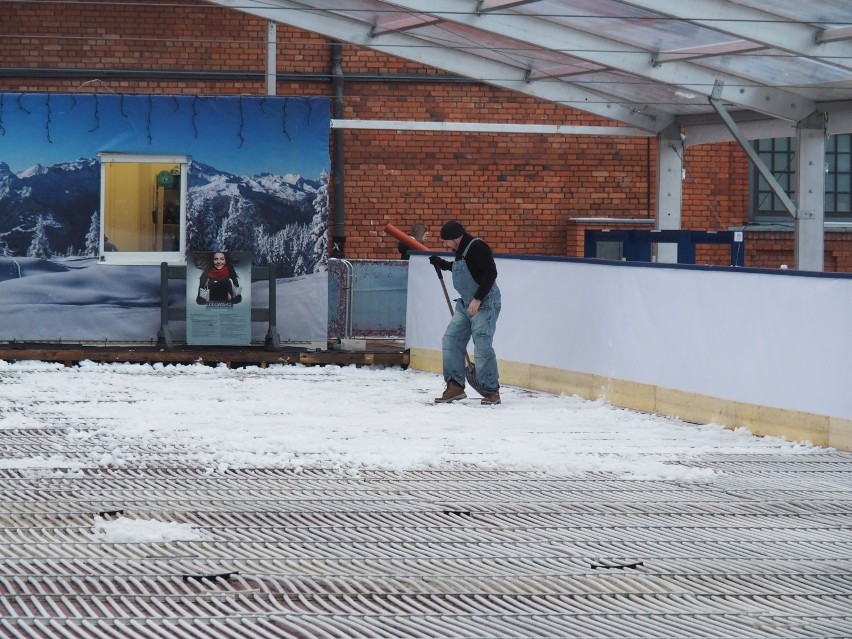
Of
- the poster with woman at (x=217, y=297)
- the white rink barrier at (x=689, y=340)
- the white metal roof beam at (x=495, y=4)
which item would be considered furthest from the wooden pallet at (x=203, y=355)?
the white metal roof beam at (x=495, y=4)

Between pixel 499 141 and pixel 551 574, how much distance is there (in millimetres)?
16570

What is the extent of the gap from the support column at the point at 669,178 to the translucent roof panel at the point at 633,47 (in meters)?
0.22

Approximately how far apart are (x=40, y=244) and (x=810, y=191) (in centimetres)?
883

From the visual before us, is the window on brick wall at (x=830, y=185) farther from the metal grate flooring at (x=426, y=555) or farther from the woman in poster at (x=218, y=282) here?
the metal grate flooring at (x=426, y=555)

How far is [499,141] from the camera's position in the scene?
910 inches

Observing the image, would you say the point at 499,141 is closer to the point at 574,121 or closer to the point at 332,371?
the point at 574,121

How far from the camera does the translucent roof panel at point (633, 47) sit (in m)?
13.6

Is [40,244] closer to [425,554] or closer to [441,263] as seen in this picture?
[441,263]

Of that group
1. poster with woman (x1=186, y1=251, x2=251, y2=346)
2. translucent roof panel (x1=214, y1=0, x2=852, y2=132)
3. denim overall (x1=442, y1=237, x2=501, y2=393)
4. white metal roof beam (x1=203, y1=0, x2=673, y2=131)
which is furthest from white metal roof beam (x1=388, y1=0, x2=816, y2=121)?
poster with woman (x1=186, y1=251, x2=251, y2=346)

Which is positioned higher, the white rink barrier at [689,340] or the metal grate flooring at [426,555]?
the white rink barrier at [689,340]

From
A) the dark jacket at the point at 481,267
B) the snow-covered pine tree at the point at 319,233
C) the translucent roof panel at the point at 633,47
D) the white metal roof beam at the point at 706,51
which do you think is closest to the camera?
the translucent roof panel at the point at 633,47

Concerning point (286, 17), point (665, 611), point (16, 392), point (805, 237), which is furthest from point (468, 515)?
point (286, 17)

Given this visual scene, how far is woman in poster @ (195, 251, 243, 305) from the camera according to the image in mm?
17859

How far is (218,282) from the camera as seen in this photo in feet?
58.7
